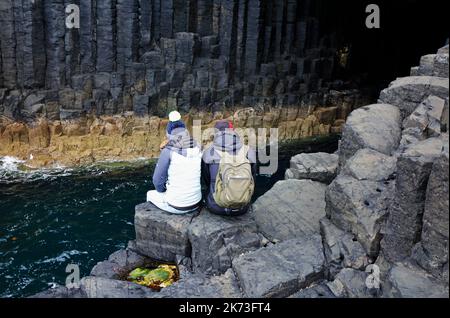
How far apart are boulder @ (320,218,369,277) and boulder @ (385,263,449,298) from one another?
2.34 feet

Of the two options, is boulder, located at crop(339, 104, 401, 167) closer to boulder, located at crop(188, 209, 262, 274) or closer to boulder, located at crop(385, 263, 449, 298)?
boulder, located at crop(188, 209, 262, 274)

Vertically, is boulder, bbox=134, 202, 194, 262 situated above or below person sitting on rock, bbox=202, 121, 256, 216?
below

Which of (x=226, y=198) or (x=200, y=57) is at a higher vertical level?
(x=200, y=57)

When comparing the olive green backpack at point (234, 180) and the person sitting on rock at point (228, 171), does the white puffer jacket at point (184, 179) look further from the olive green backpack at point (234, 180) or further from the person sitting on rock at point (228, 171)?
the olive green backpack at point (234, 180)

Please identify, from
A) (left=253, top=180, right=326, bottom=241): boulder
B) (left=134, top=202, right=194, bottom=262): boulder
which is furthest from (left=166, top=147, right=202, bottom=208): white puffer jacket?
(left=253, top=180, right=326, bottom=241): boulder

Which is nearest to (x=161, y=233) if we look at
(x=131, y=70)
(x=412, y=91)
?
(x=412, y=91)

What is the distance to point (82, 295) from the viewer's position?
6.02m

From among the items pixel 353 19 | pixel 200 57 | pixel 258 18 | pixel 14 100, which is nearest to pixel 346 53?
pixel 353 19

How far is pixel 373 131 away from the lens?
741cm

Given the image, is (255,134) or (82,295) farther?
(255,134)

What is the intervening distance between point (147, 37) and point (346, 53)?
33.8 feet

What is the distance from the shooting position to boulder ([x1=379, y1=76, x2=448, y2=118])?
7.41 metres

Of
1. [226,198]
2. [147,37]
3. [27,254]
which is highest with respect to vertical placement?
[147,37]

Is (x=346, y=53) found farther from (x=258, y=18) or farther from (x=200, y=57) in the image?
(x=200, y=57)
